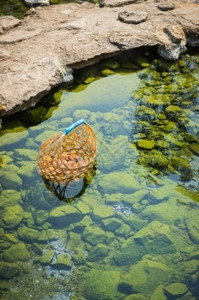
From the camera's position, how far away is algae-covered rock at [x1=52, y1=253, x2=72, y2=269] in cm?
315

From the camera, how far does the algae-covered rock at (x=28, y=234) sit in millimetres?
3316

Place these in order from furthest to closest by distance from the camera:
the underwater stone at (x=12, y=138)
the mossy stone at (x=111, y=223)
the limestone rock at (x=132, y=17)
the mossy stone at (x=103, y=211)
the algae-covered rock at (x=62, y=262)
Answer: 1. the limestone rock at (x=132, y=17)
2. the underwater stone at (x=12, y=138)
3. the mossy stone at (x=103, y=211)
4. the mossy stone at (x=111, y=223)
5. the algae-covered rock at (x=62, y=262)

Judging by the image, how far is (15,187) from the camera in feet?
12.5

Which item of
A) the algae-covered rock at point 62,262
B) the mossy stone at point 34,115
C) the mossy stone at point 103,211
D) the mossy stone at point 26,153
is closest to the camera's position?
the algae-covered rock at point 62,262

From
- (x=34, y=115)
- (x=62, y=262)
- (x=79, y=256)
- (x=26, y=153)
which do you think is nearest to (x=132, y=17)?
(x=34, y=115)

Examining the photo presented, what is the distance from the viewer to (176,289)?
9.73 feet

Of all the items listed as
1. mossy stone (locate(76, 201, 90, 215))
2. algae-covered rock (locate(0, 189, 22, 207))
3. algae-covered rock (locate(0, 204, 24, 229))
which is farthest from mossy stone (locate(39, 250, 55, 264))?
algae-covered rock (locate(0, 189, 22, 207))

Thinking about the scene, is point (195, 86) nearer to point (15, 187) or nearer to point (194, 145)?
point (194, 145)

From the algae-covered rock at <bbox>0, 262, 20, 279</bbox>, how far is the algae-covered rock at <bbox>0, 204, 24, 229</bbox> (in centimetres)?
45

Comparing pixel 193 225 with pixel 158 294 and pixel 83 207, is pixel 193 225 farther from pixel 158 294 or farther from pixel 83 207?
pixel 83 207

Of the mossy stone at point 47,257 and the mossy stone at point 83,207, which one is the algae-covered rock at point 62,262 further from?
the mossy stone at point 83,207

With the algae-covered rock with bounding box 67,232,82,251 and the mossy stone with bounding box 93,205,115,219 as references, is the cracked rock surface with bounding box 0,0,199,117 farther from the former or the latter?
the algae-covered rock with bounding box 67,232,82,251

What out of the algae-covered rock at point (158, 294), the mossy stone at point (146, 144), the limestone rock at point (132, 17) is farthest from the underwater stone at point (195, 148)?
the limestone rock at point (132, 17)

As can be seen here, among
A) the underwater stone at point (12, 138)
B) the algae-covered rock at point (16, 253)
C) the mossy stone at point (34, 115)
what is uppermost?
the mossy stone at point (34, 115)
